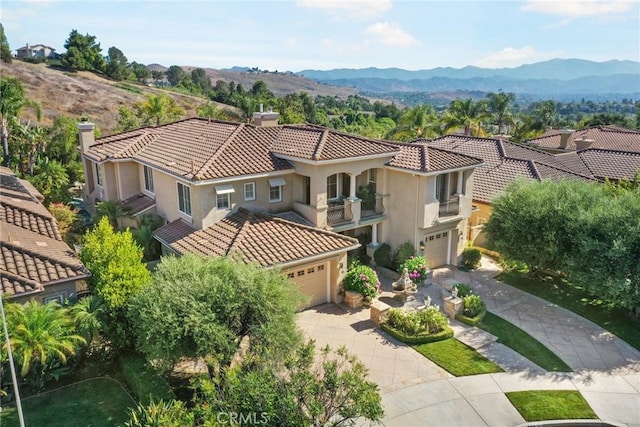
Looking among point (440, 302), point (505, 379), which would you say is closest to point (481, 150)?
point (440, 302)

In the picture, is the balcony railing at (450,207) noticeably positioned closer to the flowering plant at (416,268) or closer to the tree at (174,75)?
the flowering plant at (416,268)

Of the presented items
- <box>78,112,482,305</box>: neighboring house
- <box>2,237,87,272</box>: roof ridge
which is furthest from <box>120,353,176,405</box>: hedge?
<box>78,112,482,305</box>: neighboring house

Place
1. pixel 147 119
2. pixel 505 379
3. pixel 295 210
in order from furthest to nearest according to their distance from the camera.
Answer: pixel 147 119 < pixel 295 210 < pixel 505 379

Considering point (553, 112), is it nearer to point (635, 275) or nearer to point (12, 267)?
point (635, 275)

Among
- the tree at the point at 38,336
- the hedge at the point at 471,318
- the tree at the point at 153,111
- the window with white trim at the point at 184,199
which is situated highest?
the tree at the point at 153,111

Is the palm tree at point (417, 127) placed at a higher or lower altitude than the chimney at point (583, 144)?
higher

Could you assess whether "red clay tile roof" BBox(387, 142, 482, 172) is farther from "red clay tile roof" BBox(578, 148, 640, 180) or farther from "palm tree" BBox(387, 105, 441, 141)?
"palm tree" BBox(387, 105, 441, 141)

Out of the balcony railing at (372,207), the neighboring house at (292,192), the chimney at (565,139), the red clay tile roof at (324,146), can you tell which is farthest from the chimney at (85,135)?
the chimney at (565,139)
